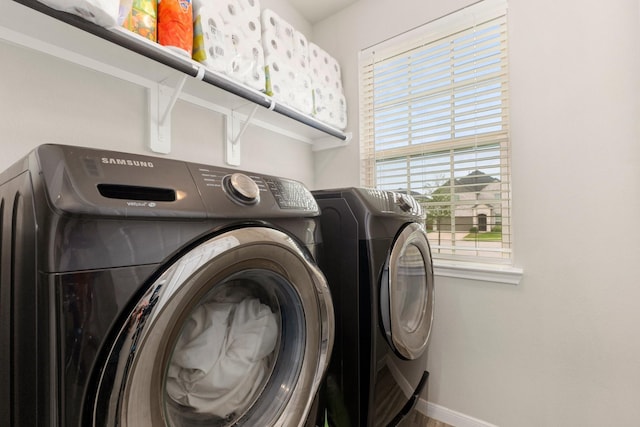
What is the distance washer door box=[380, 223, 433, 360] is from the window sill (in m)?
0.35

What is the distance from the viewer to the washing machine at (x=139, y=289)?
434mm

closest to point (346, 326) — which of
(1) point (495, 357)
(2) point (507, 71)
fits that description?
(1) point (495, 357)

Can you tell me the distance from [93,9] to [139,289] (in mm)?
882

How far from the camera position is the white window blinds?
61.6 inches

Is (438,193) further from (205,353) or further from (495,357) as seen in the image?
(205,353)

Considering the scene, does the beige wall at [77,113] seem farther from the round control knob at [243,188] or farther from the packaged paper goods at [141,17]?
the round control knob at [243,188]

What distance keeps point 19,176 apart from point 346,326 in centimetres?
94

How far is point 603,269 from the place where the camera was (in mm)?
1268

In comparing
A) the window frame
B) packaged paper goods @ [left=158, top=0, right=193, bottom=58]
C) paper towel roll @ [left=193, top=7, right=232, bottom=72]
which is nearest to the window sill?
the window frame

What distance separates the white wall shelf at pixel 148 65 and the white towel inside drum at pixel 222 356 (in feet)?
3.08

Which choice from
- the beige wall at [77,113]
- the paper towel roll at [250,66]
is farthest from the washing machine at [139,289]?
the paper towel roll at [250,66]

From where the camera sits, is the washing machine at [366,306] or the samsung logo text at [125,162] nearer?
the samsung logo text at [125,162]

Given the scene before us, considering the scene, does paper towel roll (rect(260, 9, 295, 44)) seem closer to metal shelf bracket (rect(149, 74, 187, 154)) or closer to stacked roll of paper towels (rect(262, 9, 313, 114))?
stacked roll of paper towels (rect(262, 9, 313, 114))

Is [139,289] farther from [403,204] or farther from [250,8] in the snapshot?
[250,8]
